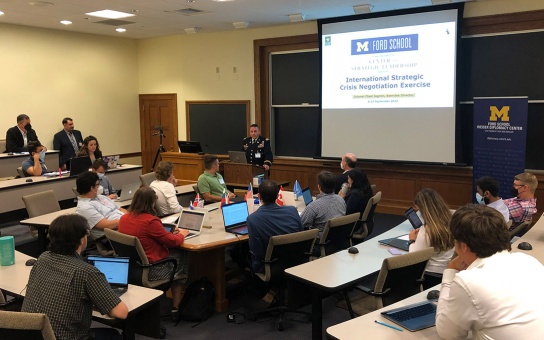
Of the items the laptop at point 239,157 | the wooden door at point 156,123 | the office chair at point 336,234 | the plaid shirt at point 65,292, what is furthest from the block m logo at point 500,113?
the wooden door at point 156,123

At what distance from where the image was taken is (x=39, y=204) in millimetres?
5312

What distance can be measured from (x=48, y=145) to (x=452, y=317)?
936 centimetres

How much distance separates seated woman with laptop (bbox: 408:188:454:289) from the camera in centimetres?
328

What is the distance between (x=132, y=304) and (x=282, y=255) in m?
1.42

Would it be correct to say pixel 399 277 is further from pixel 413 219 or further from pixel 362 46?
pixel 362 46

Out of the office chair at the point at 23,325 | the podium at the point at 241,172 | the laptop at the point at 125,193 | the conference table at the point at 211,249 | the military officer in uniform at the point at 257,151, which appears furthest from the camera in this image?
the military officer in uniform at the point at 257,151

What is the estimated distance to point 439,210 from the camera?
11.0 feet

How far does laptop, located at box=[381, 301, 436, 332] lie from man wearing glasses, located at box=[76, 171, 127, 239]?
2832mm

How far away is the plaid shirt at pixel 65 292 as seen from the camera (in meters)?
2.42

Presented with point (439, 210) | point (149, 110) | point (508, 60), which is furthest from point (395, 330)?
point (149, 110)

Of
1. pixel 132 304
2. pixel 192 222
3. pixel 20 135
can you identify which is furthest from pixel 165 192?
pixel 20 135

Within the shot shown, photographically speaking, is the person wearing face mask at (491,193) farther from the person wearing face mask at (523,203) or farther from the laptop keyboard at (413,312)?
the laptop keyboard at (413,312)

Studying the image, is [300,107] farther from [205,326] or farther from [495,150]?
[205,326]

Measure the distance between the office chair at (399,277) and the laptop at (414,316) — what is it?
0.39 metres
